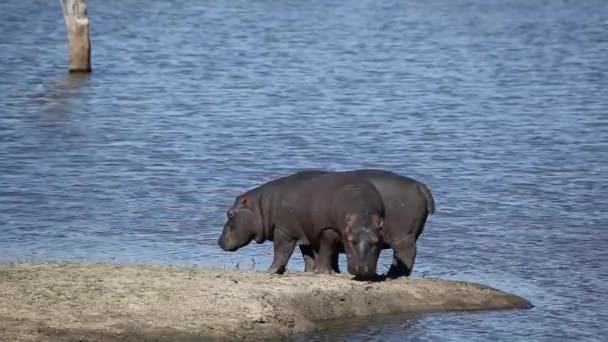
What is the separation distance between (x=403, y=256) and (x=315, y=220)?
85cm

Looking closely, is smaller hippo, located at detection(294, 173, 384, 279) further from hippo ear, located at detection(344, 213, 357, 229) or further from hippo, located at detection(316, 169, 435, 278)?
hippo, located at detection(316, 169, 435, 278)

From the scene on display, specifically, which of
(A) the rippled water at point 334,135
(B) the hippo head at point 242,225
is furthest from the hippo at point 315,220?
(A) the rippled water at point 334,135

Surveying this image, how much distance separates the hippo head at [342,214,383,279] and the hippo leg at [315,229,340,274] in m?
0.23

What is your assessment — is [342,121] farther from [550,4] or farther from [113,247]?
[550,4]

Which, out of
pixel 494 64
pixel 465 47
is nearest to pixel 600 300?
pixel 494 64

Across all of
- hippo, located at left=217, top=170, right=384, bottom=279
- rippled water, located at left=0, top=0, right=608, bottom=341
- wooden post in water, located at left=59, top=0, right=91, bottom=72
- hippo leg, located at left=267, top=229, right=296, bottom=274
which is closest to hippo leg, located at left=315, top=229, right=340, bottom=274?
hippo, located at left=217, top=170, right=384, bottom=279

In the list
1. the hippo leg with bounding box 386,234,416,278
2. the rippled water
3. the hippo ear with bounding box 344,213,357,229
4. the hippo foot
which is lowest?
the rippled water

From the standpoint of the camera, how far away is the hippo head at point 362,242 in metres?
13.8

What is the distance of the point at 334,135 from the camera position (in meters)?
25.2

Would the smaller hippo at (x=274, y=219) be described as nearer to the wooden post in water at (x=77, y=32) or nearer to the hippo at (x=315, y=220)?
the hippo at (x=315, y=220)

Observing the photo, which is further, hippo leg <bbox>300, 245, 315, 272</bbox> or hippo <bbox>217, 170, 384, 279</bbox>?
hippo leg <bbox>300, 245, 315, 272</bbox>

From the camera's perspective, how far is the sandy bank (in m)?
12.6

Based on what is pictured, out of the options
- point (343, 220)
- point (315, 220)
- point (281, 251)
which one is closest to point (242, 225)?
point (281, 251)

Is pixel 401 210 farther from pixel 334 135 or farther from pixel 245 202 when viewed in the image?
pixel 334 135
